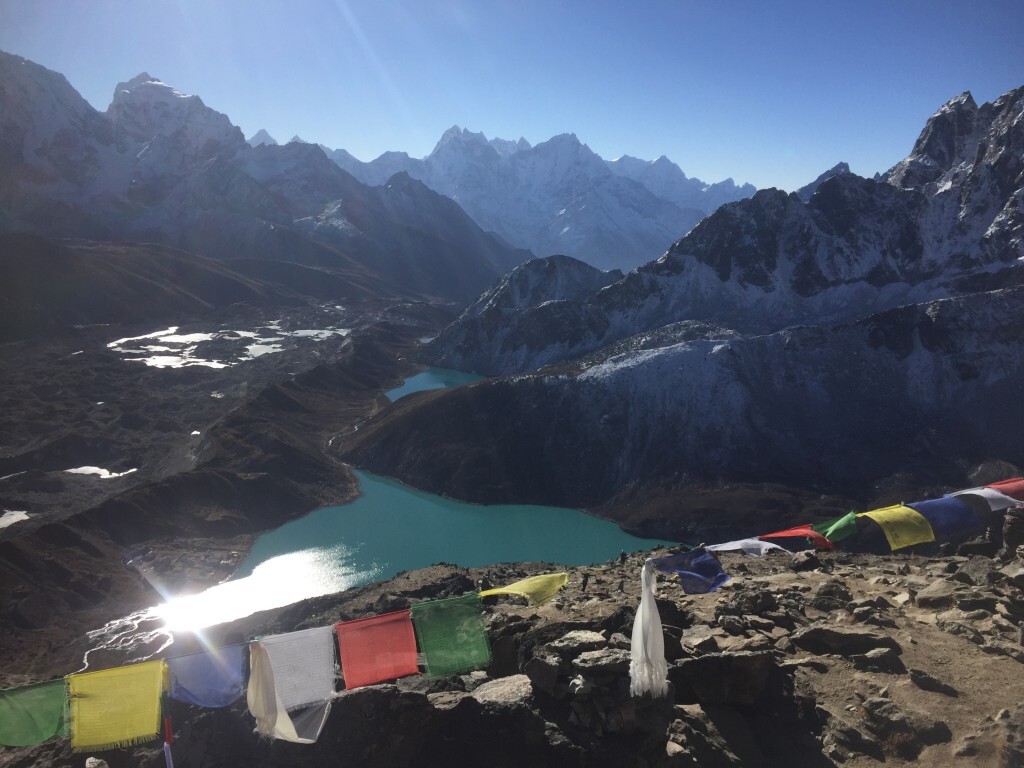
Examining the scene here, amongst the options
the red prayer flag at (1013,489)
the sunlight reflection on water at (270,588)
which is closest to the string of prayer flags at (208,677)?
the red prayer flag at (1013,489)

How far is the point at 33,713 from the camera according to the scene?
9.60 metres

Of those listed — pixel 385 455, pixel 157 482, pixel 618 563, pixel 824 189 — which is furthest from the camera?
pixel 824 189

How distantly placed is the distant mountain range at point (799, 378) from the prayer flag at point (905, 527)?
84.8 ft

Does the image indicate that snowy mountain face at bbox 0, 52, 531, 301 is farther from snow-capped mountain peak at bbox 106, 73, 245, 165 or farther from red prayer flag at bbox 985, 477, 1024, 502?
red prayer flag at bbox 985, 477, 1024, 502

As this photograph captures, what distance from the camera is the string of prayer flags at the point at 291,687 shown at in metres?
8.70

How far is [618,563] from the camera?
21.8 m

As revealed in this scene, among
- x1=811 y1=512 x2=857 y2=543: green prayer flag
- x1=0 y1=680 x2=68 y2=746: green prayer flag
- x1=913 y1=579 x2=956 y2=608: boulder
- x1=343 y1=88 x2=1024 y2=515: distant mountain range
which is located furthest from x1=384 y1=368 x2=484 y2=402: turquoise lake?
x1=913 y1=579 x2=956 y2=608: boulder

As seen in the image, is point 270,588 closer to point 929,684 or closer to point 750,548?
point 750,548

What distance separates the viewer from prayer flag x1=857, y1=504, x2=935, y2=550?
55.7 feet

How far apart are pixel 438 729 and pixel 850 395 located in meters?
47.9

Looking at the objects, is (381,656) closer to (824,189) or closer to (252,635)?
(252,635)

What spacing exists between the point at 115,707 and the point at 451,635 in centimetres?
497

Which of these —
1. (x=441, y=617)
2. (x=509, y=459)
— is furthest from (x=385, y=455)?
(x=441, y=617)

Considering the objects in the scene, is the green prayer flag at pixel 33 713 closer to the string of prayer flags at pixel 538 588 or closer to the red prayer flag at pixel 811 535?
the string of prayer flags at pixel 538 588
